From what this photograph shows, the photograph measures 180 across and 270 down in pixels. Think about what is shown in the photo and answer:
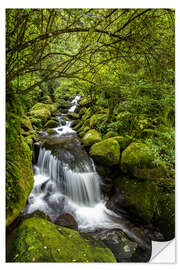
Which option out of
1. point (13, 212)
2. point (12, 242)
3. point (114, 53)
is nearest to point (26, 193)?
point (13, 212)

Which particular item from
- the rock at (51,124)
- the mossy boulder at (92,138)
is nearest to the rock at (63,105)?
the rock at (51,124)

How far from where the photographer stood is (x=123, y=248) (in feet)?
8.02

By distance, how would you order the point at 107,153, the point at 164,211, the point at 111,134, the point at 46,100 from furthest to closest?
the point at 46,100 < the point at 111,134 < the point at 107,153 < the point at 164,211

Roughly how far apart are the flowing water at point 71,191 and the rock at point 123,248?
1.53 feet

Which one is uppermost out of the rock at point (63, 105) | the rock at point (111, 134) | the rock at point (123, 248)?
the rock at point (63, 105)

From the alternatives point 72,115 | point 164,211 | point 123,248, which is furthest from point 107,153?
point 72,115

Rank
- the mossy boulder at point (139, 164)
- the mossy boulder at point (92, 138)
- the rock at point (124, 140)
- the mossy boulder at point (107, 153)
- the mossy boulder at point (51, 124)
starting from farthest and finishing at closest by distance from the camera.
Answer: the mossy boulder at point (51, 124)
the mossy boulder at point (92, 138)
the rock at point (124, 140)
the mossy boulder at point (107, 153)
the mossy boulder at point (139, 164)

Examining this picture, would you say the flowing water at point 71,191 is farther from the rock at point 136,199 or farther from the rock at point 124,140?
the rock at point 124,140

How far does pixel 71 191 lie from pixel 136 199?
174cm

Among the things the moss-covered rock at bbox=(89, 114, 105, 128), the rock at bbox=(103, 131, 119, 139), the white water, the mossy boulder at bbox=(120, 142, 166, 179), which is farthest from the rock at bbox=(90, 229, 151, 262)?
the moss-covered rock at bbox=(89, 114, 105, 128)

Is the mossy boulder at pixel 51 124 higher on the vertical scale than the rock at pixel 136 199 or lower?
higher

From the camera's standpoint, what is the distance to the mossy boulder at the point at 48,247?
1.58 m

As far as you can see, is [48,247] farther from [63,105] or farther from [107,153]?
[63,105]
